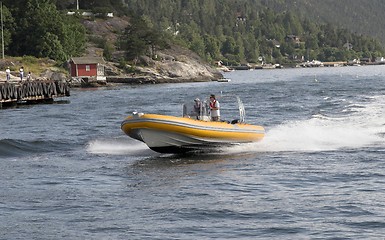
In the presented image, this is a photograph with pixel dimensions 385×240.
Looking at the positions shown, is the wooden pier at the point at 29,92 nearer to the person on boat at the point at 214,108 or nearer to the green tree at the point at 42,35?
the person on boat at the point at 214,108

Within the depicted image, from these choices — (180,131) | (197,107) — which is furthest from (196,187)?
(197,107)

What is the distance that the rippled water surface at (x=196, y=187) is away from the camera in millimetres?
19219

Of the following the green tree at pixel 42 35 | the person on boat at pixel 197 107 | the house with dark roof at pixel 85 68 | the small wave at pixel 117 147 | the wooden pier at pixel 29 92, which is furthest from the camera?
the green tree at pixel 42 35

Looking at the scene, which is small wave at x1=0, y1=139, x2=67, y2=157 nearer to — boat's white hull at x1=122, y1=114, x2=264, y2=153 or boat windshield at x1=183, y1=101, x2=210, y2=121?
boat's white hull at x1=122, y1=114, x2=264, y2=153

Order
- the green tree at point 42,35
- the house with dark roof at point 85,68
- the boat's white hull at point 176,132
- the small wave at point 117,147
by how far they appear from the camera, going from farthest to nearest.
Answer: the green tree at point 42,35 < the house with dark roof at point 85,68 < the small wave at point 117,147 < the boat's white hull at point 176,132

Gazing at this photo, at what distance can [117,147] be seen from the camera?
34.4 metres

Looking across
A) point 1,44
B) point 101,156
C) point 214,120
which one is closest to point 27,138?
point 101,156

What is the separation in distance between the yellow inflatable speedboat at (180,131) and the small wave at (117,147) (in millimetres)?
2412

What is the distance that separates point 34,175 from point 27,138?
457 inches

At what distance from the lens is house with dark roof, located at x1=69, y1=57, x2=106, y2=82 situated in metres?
108

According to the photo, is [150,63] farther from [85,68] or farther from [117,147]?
[117,147]

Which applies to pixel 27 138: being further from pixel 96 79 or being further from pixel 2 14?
pixel 2 14

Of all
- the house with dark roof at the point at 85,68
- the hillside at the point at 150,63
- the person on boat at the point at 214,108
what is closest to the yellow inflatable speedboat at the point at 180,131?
the person on boat at the point at 214,108

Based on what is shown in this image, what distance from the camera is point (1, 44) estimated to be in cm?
11406
